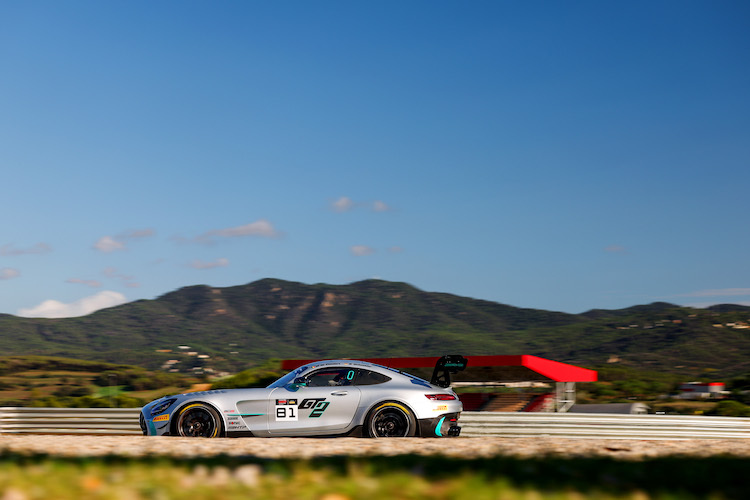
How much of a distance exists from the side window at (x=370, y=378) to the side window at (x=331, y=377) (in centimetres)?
12

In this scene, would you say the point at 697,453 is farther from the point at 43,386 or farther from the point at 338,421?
the point at 43,386

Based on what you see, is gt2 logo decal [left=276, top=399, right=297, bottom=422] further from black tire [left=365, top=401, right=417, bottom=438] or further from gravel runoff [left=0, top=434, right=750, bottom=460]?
gravel runoff [left=0, top=434, right=750, bottom=460]

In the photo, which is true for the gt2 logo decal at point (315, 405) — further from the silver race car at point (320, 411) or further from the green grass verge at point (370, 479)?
the green grass verge at point (370, 479)

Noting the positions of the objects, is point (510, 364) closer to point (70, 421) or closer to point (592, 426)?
point (592, 426)

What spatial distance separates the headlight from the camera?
11.9 m

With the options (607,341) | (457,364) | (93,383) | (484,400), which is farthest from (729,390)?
(607,341)

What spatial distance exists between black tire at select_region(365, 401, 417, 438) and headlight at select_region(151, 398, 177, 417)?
314 centimetres

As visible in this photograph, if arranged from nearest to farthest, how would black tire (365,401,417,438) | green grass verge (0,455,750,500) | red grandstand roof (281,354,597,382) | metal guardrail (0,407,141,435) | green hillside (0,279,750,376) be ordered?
green grass verge (0,455,750,500)
black tire (365,401,417,438)
metal guardrail (0,407,141,435)
red grandstand roof (281,354,597,382)
green hillside (0,279,750,376)

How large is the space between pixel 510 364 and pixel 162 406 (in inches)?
507

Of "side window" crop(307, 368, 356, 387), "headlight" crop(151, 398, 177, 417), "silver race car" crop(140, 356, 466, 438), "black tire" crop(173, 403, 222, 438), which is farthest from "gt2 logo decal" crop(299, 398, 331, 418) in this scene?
"headlight" crop(151, 398, 177, 417)

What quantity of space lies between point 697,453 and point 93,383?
74673 mm

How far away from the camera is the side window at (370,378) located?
11.9 metres

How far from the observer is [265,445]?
932 centimetres

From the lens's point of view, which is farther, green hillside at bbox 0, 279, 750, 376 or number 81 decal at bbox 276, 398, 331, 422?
green hillside at bbox 0, 279, 750, 376
